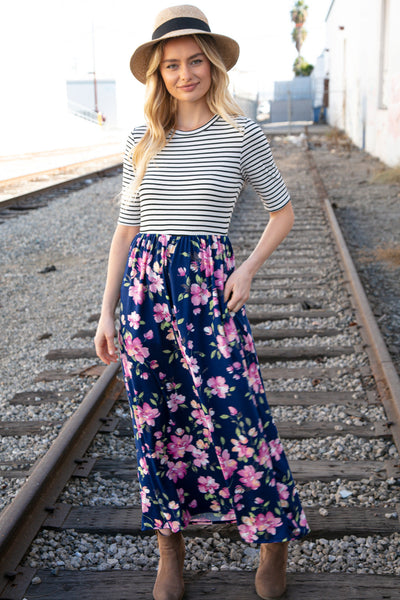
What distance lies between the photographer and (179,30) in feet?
6.57

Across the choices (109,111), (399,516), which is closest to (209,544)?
(399,516)

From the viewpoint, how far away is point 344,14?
98.7 ft

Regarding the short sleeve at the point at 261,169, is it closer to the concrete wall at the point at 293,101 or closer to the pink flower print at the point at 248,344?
the pink flower print at the point at 248,344

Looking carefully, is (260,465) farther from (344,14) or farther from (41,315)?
(344,14)

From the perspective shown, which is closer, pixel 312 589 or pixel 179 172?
pixel 179 172

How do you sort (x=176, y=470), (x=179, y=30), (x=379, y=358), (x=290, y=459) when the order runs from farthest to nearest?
(x=379, y=358), (x=290, y=459), (x=176, y=470), (x=179, y=30)

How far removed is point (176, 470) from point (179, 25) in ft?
4.63

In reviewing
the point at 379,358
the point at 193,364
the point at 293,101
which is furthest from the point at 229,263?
the point at 293,101

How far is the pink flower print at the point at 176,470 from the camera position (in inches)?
86.9

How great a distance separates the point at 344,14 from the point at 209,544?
31.4 meters

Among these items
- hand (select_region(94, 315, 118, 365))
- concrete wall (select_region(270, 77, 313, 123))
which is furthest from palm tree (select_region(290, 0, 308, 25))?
hand (select_region(94, 315, 118, 365))

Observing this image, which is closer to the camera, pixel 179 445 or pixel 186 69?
pixel 186 69

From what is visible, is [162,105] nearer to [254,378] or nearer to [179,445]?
[254,378]

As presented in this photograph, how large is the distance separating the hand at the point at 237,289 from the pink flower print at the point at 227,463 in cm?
46
